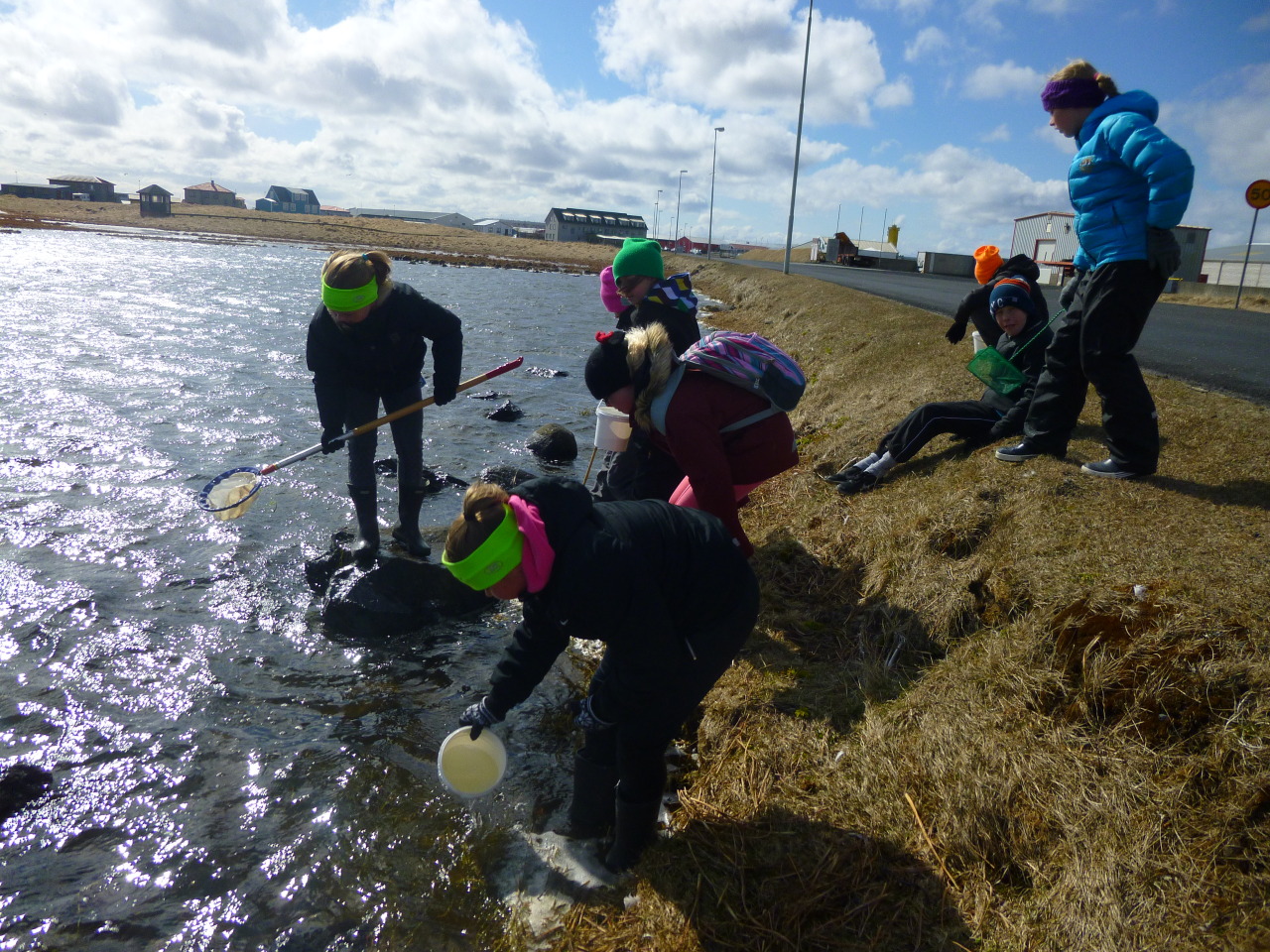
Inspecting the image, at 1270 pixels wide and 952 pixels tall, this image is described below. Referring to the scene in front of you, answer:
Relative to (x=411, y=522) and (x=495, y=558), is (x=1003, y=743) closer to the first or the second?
(x=495, y=558)

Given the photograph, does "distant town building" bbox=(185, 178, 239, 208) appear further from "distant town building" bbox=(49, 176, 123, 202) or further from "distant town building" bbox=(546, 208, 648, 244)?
"distant town building" bbox=(546, 208, 648, 244)

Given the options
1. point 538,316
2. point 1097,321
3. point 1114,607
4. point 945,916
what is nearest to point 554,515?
point 945,916

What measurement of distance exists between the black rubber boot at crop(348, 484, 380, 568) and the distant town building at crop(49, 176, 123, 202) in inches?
5236

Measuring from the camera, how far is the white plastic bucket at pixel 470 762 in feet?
10.2

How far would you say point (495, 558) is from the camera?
2475 millimetres

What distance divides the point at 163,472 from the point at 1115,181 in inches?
330

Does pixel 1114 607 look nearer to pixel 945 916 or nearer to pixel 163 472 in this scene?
pixel 945 916

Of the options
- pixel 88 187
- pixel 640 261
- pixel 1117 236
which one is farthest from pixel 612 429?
pixel 88 187

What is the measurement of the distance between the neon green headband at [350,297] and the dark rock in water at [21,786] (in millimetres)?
2747

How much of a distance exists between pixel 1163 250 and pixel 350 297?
4.30 m

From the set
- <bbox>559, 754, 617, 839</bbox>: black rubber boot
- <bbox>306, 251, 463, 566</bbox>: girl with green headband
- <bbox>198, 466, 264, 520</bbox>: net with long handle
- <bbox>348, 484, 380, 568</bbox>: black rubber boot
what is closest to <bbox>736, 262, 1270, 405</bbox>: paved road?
<bbox>559, 754, 617, 839</bbox>: black rubber boot

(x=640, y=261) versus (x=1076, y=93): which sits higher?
(x=1076, y=93)

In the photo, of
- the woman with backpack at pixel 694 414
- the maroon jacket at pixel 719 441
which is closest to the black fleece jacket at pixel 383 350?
the woman with backpack at pixel 694 414

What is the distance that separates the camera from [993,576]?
387 cm
